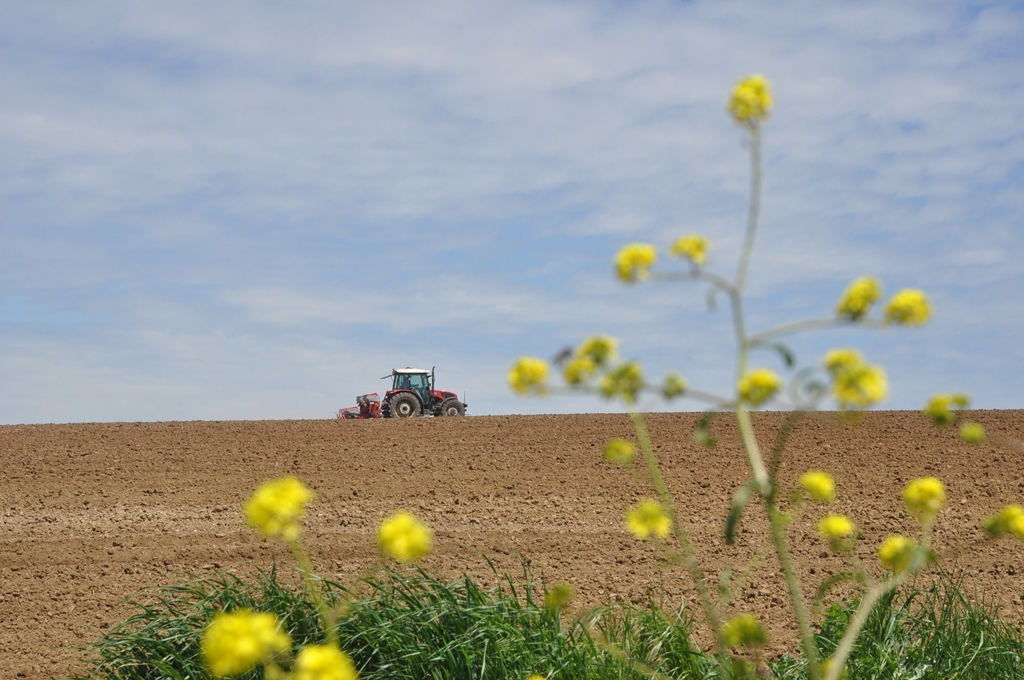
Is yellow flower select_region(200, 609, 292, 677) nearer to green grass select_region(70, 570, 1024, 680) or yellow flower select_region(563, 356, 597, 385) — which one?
yellow flower select_region(563, 356, 597, 385)

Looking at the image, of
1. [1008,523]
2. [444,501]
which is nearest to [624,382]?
[1008,523]

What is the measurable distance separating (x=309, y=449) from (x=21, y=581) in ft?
17.2

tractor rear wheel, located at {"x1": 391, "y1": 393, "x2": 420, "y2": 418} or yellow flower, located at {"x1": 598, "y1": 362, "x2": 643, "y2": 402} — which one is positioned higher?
tractor rear wheel, located at {"x1": 391, "y1": 393, "x2": 420, "y2": 418}

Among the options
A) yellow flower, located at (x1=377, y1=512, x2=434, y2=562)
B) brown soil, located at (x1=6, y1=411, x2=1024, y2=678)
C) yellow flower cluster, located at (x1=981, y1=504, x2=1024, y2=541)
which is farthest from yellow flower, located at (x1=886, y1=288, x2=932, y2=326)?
brown soil, located at (x1=6, y1=411, x2=1024, y2=678)

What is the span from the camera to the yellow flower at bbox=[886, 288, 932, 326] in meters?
2.06

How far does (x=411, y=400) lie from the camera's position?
2017 centimetres

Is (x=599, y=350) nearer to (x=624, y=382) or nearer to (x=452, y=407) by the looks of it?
(x=624, y=382)

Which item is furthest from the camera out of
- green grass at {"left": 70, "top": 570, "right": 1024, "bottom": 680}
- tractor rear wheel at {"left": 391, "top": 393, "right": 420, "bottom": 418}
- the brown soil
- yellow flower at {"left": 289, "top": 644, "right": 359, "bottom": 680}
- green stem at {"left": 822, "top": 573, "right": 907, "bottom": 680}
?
tractor rear wheel at {"left": 391, "top": 393, "right": 420, "bottom": 418}

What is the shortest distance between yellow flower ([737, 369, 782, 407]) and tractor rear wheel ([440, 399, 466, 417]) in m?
19.2

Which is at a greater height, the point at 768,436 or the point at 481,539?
the point at 768,436

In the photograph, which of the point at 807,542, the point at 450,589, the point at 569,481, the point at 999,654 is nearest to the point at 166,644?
the point at 450,589

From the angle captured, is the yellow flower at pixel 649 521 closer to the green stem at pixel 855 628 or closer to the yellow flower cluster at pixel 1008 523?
the green stem at pixel 855 628

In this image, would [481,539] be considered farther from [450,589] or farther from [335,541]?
[450,589]

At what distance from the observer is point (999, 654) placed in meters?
4.85
